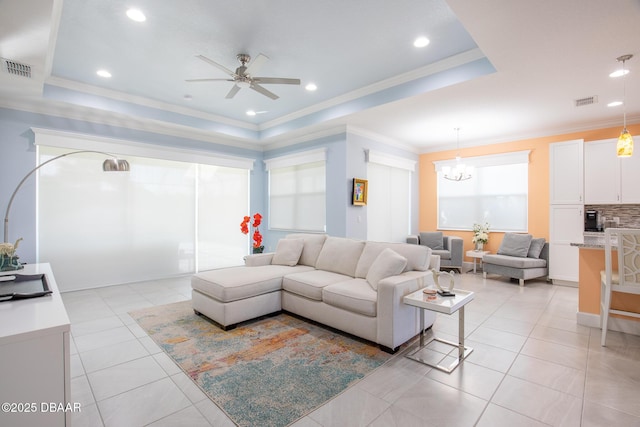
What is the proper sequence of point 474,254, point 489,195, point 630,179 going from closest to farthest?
1. point 630,179
2. point 474,254
3. point 489,195

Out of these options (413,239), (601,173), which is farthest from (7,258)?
(601,173)

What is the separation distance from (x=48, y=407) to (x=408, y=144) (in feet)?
22.0

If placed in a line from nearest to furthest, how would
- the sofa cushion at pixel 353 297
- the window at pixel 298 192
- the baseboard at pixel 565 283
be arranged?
the sofa cushion at pixel 353 297, the baseboard at pixel 565 283, the window at pixel 298 192

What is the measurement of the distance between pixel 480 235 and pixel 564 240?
1.34 metres

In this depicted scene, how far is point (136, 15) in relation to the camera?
2791mm

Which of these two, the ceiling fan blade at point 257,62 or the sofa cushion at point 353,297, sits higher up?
the ceiling fan blade at point 257,62

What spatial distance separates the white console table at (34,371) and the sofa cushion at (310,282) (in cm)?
216

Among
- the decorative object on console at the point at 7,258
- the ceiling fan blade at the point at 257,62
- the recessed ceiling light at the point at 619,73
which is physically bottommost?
the decorative object on console at the point at 7,258

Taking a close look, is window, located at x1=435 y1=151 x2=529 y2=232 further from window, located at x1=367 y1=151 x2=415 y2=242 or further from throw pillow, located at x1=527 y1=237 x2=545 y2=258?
window, located at x1=367 y1=151 x2=415 y2=242

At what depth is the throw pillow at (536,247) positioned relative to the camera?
5312 mm

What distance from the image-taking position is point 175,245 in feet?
18.5

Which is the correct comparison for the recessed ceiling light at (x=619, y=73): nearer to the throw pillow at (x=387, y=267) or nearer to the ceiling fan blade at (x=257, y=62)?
the throw pillow at (x=387, y=267)

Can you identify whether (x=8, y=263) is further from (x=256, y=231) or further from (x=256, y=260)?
(x=256, y=231)

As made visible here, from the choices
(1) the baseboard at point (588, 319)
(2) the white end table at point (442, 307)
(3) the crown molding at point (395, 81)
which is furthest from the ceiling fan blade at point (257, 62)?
(1) the baseboard at point (588, 319)
